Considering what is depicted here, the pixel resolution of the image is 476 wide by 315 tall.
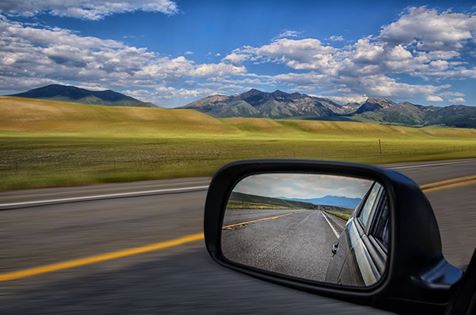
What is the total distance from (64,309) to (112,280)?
631mm

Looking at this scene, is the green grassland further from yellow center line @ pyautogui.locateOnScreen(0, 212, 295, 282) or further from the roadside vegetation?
the roadside vegetation

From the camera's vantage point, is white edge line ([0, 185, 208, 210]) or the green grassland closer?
the green grassland

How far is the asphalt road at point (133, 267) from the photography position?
274 centimetres

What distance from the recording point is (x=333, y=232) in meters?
2.06

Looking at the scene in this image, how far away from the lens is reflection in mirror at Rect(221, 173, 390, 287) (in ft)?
6.32

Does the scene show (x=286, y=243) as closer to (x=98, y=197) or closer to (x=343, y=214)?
(x=343, y=214)

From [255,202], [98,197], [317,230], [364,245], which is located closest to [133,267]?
[255,202]

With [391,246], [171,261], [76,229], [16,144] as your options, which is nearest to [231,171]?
[391,246]

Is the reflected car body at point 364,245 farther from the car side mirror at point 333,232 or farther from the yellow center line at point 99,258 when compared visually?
the yellow center line at point 99,258

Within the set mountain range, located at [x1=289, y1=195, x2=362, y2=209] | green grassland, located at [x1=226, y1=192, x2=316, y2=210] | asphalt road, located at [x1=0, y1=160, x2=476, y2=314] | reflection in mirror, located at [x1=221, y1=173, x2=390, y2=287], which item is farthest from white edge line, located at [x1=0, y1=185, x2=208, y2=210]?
mountain range, located at [x1=289, y1=195, x2=362, y2=209]

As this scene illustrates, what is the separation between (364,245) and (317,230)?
23 cm

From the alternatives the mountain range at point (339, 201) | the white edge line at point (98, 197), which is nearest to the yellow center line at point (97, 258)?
the mountain range at point (339, 201)

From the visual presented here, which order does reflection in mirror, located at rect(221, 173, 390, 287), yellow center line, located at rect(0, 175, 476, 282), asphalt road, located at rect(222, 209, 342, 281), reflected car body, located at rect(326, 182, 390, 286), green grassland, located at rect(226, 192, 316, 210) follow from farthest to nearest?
yellow center line, located at rect(0, 175, 476, 282) < green grassland, located at rect(226, 192, 316, 210) < asphalt road, located at rect(222, 209, 342, 281) < reflection in mirror, located at rect(221, 173, 390, 287) < reflected car body, located at rect(326, 182, 390, 286)

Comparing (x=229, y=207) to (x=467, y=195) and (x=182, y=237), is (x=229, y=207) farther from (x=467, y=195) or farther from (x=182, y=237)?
(x=467, y=195)
